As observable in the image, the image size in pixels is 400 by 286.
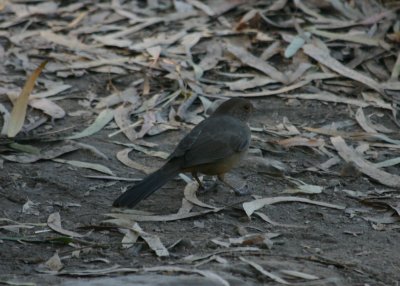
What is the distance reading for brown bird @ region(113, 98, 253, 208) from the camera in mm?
6977

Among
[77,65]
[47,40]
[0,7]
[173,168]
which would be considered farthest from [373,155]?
[0,7]

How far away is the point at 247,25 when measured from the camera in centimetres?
1038

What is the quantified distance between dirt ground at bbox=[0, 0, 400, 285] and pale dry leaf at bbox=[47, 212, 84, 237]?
2.0 inches

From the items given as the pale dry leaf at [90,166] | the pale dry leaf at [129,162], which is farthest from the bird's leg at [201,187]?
the pale dry leaf at [90,166]

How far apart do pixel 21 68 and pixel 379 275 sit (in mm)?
5305

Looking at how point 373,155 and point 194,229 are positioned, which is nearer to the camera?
point 194,229

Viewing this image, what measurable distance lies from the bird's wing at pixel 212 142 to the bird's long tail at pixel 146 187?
140 millimetres

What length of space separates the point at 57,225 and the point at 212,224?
46.7 inches

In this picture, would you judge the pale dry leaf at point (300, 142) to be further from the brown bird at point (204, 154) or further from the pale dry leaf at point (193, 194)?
the pale dry leaf at point (193, 194)

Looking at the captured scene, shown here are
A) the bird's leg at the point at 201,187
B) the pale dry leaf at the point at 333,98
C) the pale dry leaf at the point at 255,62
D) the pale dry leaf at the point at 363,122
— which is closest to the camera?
the bird's leg at the point at 201,187

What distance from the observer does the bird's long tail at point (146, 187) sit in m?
6.88

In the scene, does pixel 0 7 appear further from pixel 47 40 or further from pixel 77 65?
pixel 77 65

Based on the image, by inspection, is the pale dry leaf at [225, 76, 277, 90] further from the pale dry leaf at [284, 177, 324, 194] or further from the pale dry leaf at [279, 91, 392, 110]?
the pale dry leaf at [284, 177, 324, 194]

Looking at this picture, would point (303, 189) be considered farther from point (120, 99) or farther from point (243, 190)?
point (120, 99)
